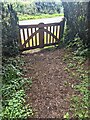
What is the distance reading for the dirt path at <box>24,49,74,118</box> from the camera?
3.20 meters

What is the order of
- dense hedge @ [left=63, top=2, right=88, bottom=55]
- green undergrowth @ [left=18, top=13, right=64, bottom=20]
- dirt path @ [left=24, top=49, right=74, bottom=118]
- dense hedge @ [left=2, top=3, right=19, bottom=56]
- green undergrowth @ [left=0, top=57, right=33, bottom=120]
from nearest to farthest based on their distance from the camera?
green undergrowth @ [left=0, top=57, right=33, bottom=120], dirt path @ [left=24, top=49, right=74, bottom=118], dense hedge @ [left=2, top=3, right=19, bottom=56], dense hedge @ [left=63, top=2, right=88, bottom=55], green undergrowth @ [left=18, top=13, right=64, bottom=20]

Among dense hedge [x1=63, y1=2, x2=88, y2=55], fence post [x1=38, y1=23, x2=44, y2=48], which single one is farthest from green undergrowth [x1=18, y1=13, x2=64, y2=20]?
dense hedge [x1=63, y1=2, x2=88, y2=55]

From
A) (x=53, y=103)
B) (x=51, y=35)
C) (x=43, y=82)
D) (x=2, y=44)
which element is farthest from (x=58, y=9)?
(x=53, y=103)

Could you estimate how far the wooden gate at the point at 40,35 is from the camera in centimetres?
614

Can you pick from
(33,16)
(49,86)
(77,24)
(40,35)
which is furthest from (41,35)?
(33,16)

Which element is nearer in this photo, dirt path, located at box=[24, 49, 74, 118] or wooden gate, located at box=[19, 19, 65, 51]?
dirt path, located at box=[24, 49, 74, 118]

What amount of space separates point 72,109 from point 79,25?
10.3 feet

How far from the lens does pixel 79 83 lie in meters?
3.90

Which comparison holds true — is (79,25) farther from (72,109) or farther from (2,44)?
(72,109)

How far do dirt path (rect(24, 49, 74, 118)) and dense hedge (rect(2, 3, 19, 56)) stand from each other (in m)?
0.54

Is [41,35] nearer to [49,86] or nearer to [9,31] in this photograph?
[9,31]

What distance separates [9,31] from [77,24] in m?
2.13

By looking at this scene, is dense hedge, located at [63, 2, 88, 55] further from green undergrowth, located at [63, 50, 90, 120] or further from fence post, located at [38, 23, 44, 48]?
fence post, located at [38, 23, 44, 48]

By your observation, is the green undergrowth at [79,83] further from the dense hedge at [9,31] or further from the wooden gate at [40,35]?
the dense hedge at [9,31]
